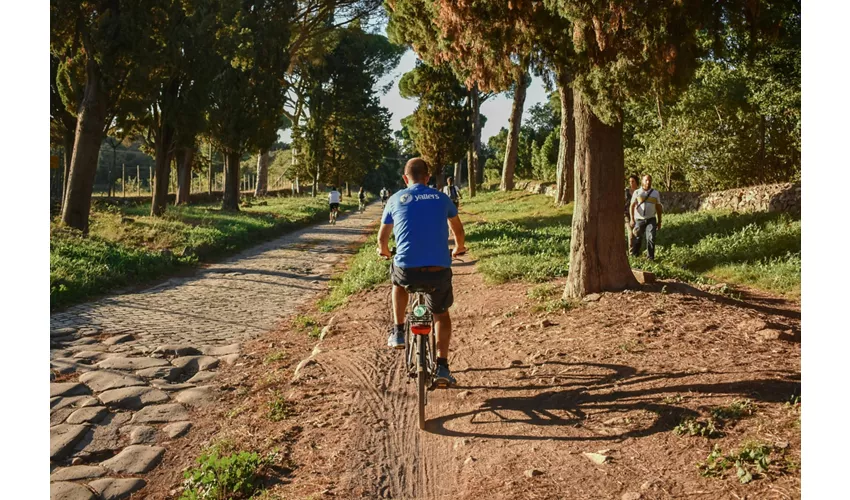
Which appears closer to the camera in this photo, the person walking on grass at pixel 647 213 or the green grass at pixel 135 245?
the green grass at pixel 135 245

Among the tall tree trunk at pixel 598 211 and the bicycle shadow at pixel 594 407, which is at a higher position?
the tall tree trunk at pixel 598 211

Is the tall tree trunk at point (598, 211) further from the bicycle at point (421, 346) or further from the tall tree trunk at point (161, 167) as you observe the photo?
the tall tree trunk at point (161, 167)

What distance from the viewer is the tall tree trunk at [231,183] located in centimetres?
3036

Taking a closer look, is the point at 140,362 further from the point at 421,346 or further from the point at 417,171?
the point at 417,171

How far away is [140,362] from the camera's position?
7090 mm

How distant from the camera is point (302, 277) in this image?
14.0m

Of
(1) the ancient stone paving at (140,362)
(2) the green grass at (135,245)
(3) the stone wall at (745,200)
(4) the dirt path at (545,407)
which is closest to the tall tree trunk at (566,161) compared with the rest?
(3) the stone wall at (745,200)

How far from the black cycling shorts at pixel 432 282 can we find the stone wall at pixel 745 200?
11.3 metres

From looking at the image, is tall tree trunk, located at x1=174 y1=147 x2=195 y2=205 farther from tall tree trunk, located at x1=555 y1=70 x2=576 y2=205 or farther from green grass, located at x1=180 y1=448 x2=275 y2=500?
green grass, located at x1=180 y1=448 x2=275 y2=500

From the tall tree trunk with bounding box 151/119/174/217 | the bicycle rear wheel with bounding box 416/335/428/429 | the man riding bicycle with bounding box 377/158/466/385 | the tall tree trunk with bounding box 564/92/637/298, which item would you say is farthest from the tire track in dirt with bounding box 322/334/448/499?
the tall tree trunk with bounding box 151/119/174/217

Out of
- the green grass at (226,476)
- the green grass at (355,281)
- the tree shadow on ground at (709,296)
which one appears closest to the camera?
the green grass at (226,476)

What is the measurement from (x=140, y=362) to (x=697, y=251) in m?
10.2

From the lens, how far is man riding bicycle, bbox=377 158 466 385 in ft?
17.2

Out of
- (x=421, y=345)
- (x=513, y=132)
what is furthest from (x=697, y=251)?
(x=513, y=132)
